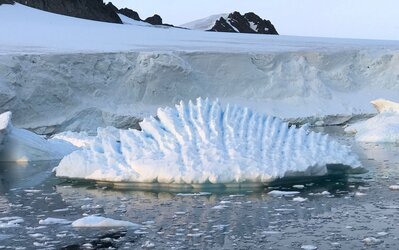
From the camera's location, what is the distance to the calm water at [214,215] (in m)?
3.45

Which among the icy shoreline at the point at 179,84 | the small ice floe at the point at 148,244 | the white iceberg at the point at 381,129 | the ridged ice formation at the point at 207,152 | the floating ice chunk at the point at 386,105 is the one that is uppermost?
the icy shoreline at the point at 179,84

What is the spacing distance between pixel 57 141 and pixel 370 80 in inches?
365

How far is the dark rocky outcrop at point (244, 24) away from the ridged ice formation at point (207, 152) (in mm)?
25807

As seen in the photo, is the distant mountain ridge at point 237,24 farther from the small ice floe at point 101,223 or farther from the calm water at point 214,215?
the small ice floe at point 101,223

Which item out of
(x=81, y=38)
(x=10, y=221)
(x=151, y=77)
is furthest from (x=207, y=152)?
(x=81, y=38)

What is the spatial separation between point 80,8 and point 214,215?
23141 millimetres

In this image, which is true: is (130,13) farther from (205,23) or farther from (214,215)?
(214,215)

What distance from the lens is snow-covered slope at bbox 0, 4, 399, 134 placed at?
1132cm

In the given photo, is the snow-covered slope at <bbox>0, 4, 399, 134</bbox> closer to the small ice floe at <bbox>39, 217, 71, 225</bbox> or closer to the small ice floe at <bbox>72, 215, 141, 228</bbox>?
the small ice floe at <bbox>39, 217, 71, 225</bbox>

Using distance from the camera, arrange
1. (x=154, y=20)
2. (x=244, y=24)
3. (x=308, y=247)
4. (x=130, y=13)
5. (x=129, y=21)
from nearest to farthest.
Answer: (x=308, y=247)
(x=129, y=21)
(x=130, y=13)
(x=154, y=20)
(x=244, y=24)

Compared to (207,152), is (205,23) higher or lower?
higher

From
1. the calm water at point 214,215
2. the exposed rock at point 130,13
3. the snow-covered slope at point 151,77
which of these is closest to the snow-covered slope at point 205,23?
the exposed rock at point 130,13

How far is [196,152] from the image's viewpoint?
17.3 ft

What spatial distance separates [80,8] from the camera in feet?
85.9
